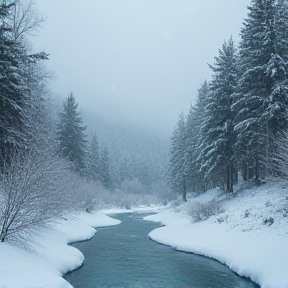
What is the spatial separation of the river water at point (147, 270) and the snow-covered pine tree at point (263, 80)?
33.3ft

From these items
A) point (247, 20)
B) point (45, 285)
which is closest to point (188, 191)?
point (247, 20)

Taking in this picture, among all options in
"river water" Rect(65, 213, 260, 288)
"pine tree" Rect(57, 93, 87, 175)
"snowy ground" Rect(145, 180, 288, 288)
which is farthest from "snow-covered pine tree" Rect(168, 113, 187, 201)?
"river water" Rect(65, 213, 260, 288)

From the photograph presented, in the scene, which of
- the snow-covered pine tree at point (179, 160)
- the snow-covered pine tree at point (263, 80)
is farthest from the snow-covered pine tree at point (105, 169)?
the snow-covered pine tree at point (263, 80)

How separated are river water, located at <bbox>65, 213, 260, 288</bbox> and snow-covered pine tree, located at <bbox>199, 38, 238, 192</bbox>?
11891 millimetres

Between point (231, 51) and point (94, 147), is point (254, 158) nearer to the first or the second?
point (231, 51)

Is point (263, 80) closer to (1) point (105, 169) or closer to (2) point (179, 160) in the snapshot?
(2) point (179, 160)

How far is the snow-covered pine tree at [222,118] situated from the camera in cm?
3192

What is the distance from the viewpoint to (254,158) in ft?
88.5

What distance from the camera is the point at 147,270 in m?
17.1

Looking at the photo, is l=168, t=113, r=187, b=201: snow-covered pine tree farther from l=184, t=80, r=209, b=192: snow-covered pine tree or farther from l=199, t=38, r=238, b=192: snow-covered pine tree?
l=199, t=38, r=238, b=192: snow-covered pine tree

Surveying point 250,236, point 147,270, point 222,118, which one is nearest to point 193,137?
point 222,118

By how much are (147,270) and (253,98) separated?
16371 mm

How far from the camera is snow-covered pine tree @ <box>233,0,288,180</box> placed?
2461 cm

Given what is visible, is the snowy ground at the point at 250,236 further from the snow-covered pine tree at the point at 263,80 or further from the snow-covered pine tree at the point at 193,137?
the snow-covered pine tree at the point at 193,137
